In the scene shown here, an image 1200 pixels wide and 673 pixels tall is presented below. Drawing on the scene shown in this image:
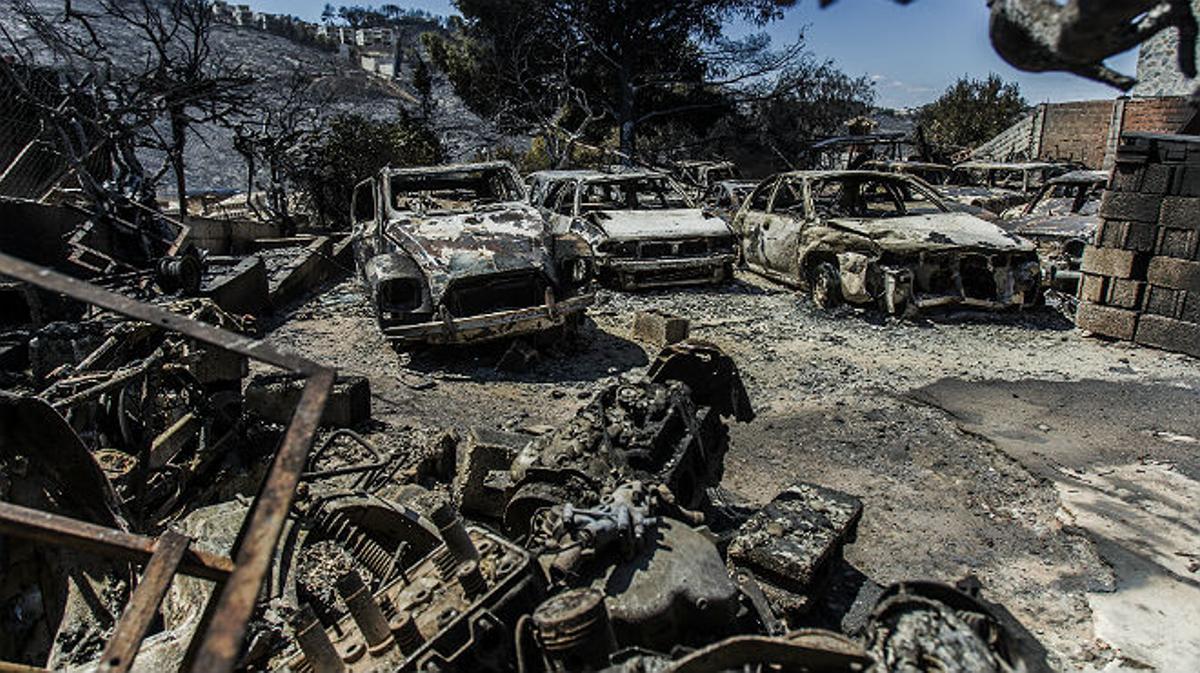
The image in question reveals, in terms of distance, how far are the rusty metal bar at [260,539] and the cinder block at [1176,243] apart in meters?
7.85

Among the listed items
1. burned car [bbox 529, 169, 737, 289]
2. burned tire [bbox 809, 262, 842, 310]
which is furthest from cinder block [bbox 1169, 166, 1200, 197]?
burned car [bbox 529, 169, 737, 289]

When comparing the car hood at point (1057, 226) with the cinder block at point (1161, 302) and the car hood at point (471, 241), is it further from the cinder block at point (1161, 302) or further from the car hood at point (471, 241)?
the car hood at point (471, 241)

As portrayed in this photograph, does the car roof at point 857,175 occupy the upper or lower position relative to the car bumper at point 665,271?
upper

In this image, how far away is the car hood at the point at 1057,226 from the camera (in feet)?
30.8

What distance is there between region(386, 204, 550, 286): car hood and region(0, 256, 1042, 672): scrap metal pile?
7.70 feet

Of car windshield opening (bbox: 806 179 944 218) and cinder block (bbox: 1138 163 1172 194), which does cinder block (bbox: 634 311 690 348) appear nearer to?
car windshield opening (bbox: 806 179 944 218)

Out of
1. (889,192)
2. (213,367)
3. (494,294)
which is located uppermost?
(889,192)

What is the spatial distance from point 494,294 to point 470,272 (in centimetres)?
33

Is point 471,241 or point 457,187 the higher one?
point 457,187

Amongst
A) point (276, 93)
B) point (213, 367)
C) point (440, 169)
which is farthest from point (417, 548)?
point (276, 93)

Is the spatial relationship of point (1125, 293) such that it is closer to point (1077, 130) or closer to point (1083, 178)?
point (1083, 178)

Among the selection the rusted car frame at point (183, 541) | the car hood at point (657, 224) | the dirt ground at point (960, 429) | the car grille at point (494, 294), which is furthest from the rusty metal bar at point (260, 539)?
the car hood at point (657, 224)

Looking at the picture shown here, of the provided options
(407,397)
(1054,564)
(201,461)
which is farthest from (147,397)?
(1054,564)

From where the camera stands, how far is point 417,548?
298cm
